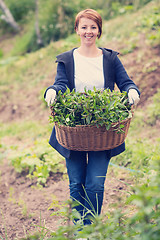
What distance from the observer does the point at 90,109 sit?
6.90 ft

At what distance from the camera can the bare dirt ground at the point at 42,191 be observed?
3.00m

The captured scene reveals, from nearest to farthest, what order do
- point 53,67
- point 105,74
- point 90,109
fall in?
point 90,109 → point 105,74 → point 53,67

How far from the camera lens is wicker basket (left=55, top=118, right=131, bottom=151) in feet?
6.86

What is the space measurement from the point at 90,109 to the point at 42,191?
1.84m

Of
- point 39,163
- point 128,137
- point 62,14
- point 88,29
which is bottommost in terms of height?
point 39,163

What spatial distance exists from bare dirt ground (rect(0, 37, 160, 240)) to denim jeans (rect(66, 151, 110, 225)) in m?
0.15

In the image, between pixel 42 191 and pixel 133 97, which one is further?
pixel 42 191

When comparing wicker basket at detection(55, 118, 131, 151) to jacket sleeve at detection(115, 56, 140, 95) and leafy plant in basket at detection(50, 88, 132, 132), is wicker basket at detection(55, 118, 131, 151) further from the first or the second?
jacket sleeve at detection(115, 56, 140, 95)

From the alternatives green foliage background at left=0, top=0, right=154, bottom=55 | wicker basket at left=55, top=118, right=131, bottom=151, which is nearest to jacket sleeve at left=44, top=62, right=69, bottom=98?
wicker basket at left=55, top=118, right=131, bottom=151

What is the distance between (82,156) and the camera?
2508 millimetres

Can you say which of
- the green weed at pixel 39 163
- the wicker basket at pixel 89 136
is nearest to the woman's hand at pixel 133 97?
the wicker basket at pixel 89 136

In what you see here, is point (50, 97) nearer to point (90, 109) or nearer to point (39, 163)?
point (90, 109)

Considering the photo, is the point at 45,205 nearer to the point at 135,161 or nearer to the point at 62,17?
the point at 135,161

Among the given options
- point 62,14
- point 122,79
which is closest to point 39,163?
point 122,79
